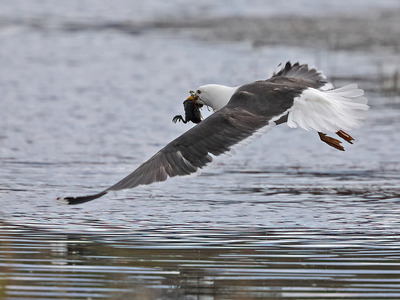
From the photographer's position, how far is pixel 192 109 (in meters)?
9.41

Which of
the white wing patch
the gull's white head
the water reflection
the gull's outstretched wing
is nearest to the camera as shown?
the water reflection

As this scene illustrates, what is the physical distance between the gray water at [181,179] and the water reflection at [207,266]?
0.02m

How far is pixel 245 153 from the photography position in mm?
12500

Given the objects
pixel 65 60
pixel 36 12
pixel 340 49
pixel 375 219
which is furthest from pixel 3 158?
pixel 36 12

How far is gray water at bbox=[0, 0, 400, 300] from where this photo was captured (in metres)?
6.61

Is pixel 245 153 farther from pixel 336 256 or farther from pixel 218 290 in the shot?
pixel 218 290

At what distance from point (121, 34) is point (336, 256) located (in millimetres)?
17577

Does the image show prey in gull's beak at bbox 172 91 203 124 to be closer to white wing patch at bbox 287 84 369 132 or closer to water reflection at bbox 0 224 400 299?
white wing patch at bbox 287 84 369 132

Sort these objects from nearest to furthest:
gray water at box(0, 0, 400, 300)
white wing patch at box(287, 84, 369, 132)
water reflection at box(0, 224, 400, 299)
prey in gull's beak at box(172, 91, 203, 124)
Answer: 1. water reflection at box(0, 224, 400, 299)
2. gray water at box(0, 0, 400, 300)
3. white wing patch at box(287, 84, 369, 132)
4. prey in gull's beak at box(172, 91, 203, 124)

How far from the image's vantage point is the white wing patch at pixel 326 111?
8.54 m

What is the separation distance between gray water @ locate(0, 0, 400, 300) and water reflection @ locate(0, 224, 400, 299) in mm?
15

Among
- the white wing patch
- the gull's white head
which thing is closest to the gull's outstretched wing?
the white wing patch

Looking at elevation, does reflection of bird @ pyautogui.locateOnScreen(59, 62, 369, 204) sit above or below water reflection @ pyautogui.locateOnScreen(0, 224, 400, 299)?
above

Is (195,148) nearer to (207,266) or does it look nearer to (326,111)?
(207,266)
